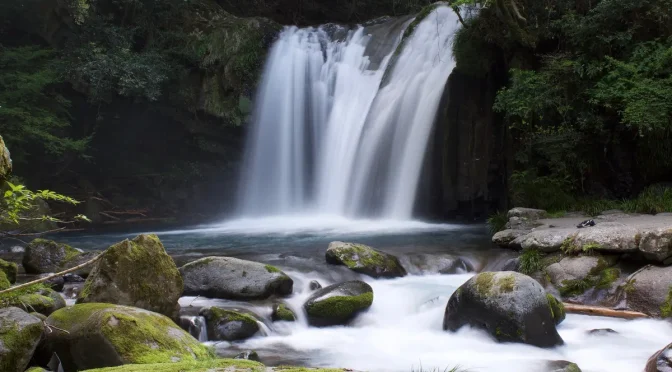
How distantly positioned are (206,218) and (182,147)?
2.93 metres

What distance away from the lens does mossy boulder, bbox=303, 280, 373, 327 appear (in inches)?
297

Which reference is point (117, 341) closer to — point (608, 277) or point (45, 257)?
point (45, 257)

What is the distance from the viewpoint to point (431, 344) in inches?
267

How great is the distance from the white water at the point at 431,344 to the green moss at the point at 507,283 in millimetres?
592

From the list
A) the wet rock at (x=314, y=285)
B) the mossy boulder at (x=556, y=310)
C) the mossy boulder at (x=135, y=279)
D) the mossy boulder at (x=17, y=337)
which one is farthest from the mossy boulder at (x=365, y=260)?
the mossy boulder at (x=17, y=337)

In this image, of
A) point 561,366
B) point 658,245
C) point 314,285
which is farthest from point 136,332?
point 658,245

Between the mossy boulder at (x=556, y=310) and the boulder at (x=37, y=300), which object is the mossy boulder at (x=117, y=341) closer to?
the boulder at (x=37, y=300)

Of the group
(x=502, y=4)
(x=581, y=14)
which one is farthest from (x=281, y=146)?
(x=581, y=14)

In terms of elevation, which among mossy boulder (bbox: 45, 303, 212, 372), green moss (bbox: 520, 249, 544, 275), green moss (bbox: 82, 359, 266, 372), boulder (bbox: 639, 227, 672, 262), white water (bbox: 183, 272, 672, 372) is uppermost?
boulder (bbox: 639, 227, 672, 262)

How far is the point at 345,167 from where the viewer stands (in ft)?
61.3

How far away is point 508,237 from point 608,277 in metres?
2.63

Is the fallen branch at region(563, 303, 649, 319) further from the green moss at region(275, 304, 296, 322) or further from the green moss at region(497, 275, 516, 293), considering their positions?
the green moss at region(275, 304, 296, 322)

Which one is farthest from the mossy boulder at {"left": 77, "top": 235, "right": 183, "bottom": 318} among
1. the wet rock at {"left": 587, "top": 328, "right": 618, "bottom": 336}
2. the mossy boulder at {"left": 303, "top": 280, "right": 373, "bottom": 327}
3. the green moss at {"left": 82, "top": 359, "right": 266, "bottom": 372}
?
the wet rock at {"left": 587, "top": 328, "right": 618, "bottom": 336}

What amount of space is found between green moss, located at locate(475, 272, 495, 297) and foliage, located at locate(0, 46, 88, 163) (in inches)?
591
